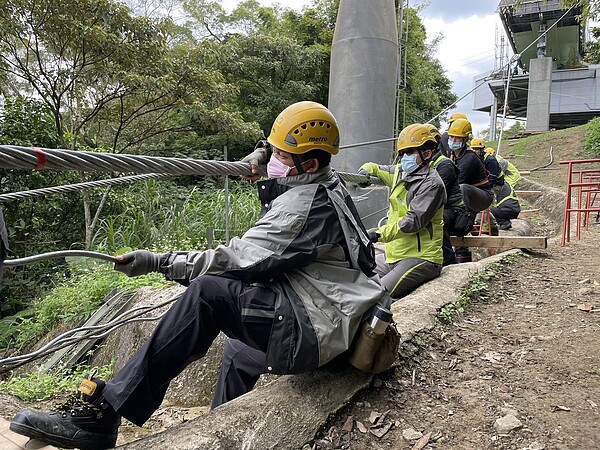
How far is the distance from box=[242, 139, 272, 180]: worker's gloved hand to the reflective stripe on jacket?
1690 mm

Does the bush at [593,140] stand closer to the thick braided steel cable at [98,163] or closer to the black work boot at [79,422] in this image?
the thick braided steel cable at [98,163]

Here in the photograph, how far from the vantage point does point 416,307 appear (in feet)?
10.4

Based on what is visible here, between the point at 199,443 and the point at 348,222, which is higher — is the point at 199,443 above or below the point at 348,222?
below

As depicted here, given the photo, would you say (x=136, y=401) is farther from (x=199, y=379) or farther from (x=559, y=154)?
(x=559, y=154)

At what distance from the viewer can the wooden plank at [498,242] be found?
5273mm

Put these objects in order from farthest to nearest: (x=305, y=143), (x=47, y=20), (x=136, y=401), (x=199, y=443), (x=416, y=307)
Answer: (x=47, y=20) → (x=416, y=307) → (x=305, y=143) → (x=136, y=401) → (x=199, y=443)

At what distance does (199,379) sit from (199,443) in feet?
7.15

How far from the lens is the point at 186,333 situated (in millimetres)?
1970

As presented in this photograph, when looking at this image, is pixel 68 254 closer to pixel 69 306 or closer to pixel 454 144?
pixel 69 306

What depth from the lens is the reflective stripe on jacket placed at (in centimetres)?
377

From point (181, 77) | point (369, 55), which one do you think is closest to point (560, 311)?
point (369, 55)

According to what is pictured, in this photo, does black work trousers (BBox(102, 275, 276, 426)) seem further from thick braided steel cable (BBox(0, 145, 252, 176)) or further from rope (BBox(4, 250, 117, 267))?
thick braided steel cable (BBox(0, 145, 252, 176))

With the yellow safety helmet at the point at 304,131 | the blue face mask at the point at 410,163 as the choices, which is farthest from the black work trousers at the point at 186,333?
the blue face mask at the point at 410,163

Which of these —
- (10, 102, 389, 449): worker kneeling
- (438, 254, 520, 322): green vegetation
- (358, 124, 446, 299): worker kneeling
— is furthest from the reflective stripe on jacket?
(10, 102, 389, 449): worker kneeling
